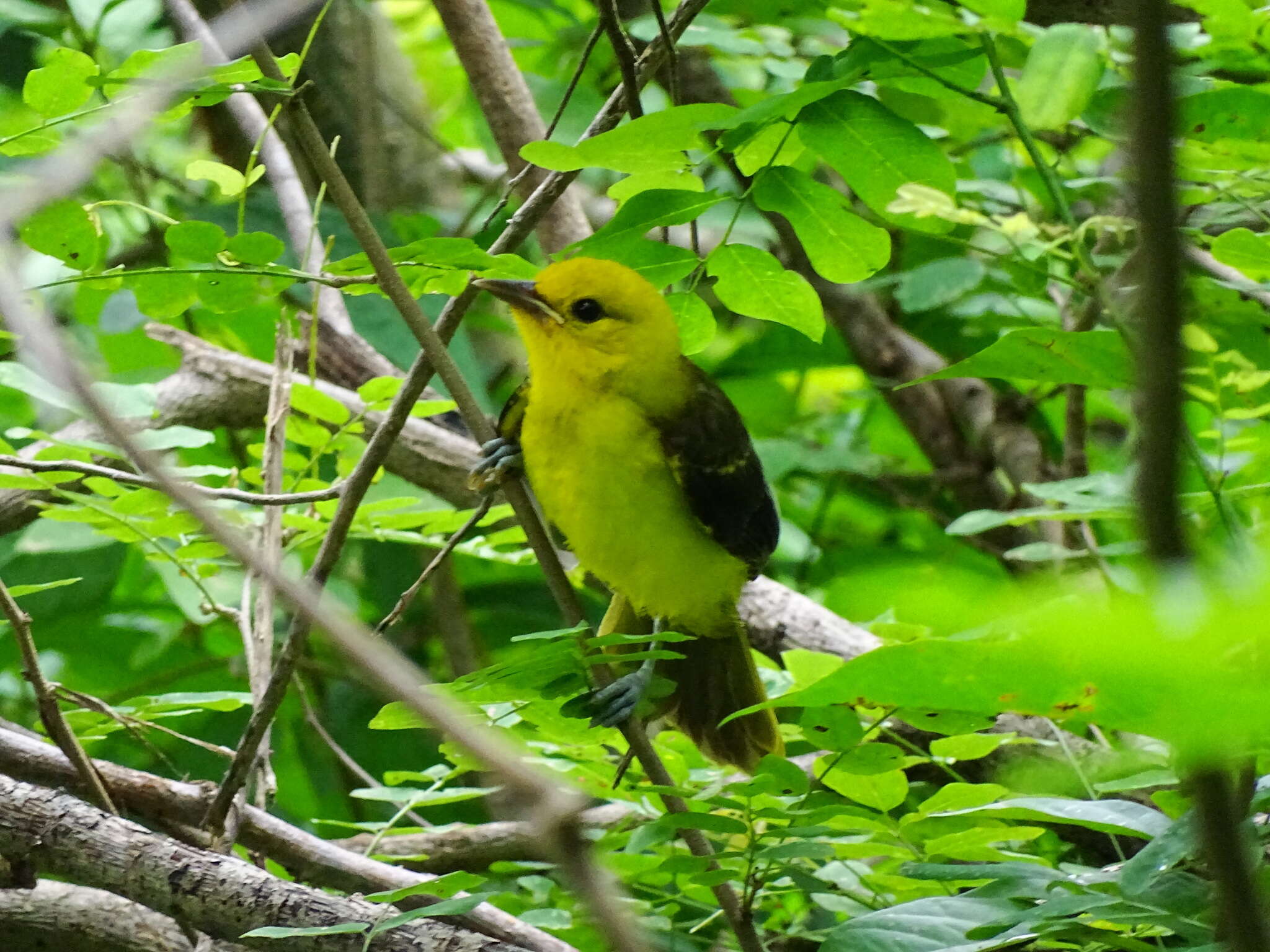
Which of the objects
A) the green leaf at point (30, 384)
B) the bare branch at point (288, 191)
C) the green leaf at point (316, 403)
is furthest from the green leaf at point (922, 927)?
the bare branch at point (288, 191)

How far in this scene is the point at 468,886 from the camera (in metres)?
1.83

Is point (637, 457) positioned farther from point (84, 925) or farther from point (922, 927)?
point (84, 925)

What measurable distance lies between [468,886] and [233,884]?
341 mm

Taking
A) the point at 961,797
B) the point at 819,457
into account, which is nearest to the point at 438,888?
the point at 961,797

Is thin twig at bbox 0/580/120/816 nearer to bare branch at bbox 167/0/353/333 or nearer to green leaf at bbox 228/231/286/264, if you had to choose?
green leaf at bbox 228/231/286/264

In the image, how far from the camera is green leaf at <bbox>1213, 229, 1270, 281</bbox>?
1.73 metres

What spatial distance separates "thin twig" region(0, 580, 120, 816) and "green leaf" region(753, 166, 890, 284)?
128 cm

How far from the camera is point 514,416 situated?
2.54m

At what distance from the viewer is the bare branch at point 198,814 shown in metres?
2.04

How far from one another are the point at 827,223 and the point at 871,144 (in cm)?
15

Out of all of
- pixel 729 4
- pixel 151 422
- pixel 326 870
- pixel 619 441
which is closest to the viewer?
pixel 326 870

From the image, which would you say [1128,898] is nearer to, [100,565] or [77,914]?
[77,914]

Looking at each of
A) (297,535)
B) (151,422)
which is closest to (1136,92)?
(297,535)

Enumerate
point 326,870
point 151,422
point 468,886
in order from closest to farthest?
point 468,886
point 326,870
point 151,422
